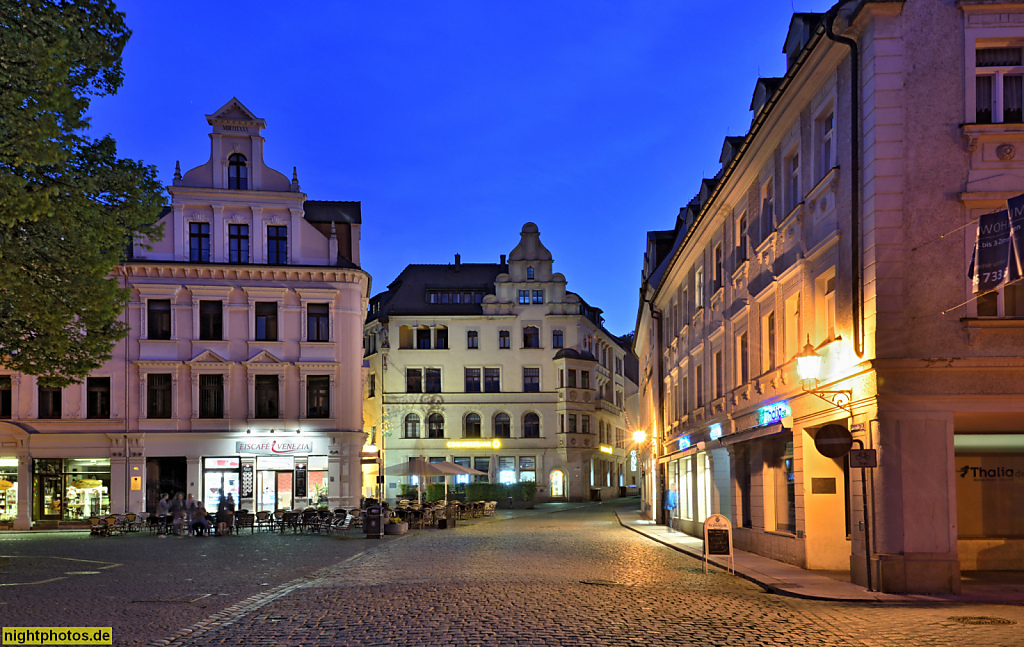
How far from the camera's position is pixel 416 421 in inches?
2628

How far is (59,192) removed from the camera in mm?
17531

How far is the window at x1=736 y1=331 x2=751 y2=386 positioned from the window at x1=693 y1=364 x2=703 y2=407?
18.3 ft

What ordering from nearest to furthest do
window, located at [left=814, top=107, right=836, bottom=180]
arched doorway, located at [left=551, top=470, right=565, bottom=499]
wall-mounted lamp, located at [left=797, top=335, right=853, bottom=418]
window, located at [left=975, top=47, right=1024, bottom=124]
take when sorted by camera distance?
window, located at [left=975, top=47, right=1024, bottom=124] < wall-mounted lamp, located at [left=797, top=335, right=853, bottom=418] < window, located at [left=814, top=107, right=836, bottom=180] < arched doorway, located at [left=551, top=470, right=565, bottom=499]

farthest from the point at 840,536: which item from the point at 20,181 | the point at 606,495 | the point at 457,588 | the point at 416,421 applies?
the point at 606,495

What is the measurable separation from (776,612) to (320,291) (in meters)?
34.4

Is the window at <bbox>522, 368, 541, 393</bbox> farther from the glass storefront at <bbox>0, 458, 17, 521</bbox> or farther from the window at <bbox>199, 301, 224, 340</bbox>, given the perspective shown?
the glass storefront at <bbox>0, 458, 17, 521</bbox>

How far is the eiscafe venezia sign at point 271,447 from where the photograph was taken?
146 ft

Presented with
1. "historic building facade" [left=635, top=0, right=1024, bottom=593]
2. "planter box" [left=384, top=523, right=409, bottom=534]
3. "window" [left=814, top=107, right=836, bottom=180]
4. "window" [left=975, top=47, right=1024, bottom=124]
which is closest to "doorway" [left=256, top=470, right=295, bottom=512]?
"planter box" [left=384, top=523, right=409, bottom=534]

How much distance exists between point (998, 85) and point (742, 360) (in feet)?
34.4

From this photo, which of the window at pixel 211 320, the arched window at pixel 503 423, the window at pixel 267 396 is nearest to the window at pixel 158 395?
the window at pixel 211 320

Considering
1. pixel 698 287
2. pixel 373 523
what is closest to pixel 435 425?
pixel 373 523

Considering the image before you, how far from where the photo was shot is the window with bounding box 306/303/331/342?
45438 mm

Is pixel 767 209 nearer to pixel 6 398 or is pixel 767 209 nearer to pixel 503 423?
pixel 6 398

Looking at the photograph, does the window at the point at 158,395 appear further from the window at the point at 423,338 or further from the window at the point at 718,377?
the window at the point at 718,377
